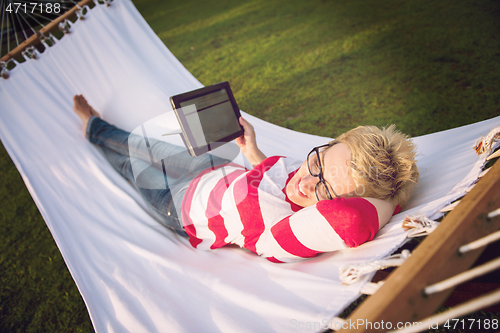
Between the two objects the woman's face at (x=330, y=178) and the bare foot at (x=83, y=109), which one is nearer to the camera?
the woman's face at (x=330, y=178)

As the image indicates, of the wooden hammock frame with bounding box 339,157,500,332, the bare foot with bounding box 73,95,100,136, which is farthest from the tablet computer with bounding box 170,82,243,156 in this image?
the bare foot with bounding box 73,95,100,136

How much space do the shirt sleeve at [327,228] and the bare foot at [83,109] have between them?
171cm

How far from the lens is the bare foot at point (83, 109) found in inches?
74.0

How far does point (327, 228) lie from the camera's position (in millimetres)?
756

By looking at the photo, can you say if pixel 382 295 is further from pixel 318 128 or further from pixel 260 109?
pixel 260 109

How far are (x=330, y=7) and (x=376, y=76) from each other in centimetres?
240

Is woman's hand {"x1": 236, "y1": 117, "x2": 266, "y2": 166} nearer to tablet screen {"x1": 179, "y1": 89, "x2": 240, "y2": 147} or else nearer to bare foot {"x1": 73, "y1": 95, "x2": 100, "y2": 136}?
tablet screen {"x1": 179, "y1": 89, "x2": 240, "y2": 147}

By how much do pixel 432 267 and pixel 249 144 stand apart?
923mm

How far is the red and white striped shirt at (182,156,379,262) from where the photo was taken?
29.7 inches

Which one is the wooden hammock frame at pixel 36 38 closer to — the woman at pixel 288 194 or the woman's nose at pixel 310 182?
the woman at pixel 288 194

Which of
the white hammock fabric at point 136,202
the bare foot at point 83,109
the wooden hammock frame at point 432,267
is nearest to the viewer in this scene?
the wooden hammock frame at point 432,267

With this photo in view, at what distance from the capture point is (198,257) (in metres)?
1.23

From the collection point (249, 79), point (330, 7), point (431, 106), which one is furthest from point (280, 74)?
point (330, 7)

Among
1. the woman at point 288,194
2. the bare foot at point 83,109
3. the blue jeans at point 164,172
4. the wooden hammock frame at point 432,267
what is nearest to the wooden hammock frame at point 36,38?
the bare foot at point 83,109
